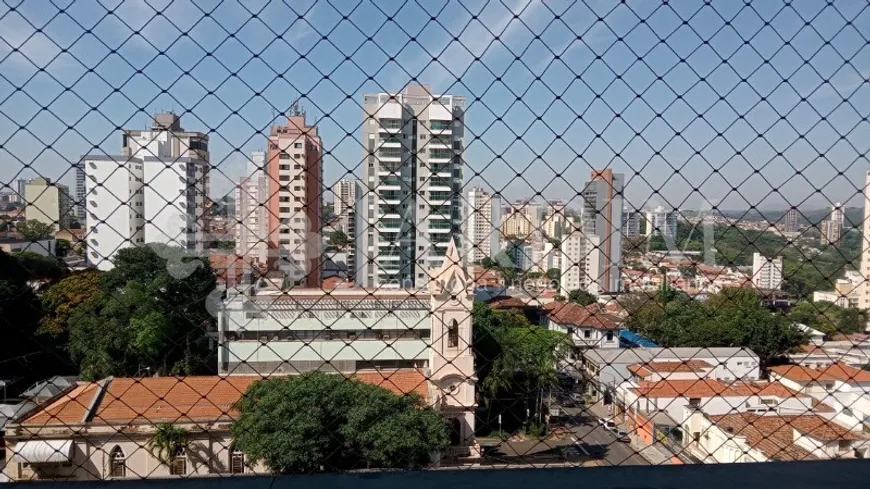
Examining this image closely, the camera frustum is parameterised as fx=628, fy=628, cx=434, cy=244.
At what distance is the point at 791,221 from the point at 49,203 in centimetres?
182

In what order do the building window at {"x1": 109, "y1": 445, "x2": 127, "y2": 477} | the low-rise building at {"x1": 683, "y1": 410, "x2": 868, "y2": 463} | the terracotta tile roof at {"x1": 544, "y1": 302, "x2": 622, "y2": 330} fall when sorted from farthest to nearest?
the terracotta tile roof at {"x1": 544, "y1": 302, "x2": 622, "y2": 330} < the low-rise building at {"x1": 683, "y1": 410, "x2": 868, "y2": 463} < the building window at {"x1": 109, "y1": 445, "x2": 127, "y2": 477}

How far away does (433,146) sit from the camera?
1.97m

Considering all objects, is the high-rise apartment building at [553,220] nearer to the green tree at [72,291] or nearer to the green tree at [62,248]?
the green tree at [62,248]

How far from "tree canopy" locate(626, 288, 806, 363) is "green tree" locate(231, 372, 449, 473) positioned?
1895 mm

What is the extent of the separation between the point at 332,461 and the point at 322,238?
10.5 feet

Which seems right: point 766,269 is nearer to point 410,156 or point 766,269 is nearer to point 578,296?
point 578,296

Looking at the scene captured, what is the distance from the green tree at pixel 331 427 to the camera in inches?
166

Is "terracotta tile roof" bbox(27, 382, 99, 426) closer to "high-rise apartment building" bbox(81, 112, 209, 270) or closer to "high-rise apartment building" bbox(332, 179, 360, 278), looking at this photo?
"high-rise apartment building" bbox(81, 112, 209, 270)

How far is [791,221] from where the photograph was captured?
5.28ft

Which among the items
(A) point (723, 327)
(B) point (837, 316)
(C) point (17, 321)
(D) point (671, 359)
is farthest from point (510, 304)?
(C) point (17, 321)

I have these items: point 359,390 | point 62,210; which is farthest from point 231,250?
point 359,390

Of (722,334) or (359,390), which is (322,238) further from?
(722,334)

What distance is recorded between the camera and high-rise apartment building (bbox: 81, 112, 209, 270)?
1.30 m

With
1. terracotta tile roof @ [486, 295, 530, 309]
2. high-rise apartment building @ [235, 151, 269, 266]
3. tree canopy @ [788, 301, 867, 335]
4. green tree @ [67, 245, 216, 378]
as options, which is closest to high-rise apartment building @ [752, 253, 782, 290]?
tree canopy @ [788, 301, 867, 335]
